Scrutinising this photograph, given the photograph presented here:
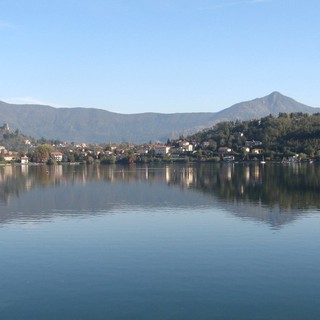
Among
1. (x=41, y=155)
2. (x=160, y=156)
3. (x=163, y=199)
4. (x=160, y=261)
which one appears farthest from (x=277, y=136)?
(x=160, y=261)

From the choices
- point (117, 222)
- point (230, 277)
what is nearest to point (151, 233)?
point (117, 222)

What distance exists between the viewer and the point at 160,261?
17.7 meters

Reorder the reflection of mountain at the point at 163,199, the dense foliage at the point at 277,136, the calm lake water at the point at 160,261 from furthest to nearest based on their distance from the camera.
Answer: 1. the dense foliage at the point at 277,136
2. the reflection of mountain at the point at 163,199
3. the calm lake water at the point at 160,261

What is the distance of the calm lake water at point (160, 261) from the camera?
43.8 ft

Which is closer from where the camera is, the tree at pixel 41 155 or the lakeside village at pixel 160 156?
the lakeside village at pixel 160 156

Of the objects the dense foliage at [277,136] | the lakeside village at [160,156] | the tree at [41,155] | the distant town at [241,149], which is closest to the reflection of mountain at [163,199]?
the distant town at [241,149]

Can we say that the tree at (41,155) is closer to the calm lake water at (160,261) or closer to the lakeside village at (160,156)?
the lakeside village at (160,156)

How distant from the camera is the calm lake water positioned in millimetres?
13344

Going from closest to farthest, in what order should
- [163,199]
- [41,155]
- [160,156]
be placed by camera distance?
[163,199] → [41,155] → [160,156]

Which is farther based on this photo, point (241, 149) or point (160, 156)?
point (160, 156)

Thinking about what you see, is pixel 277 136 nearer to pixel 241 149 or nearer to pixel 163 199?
pixel 241 149

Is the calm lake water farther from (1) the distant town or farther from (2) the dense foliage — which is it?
(2) the dense foliage

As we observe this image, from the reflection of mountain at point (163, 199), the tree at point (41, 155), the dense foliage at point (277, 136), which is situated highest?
the dense foliage at point (277, 136)

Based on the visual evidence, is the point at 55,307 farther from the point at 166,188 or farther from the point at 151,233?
the point at 166,188
